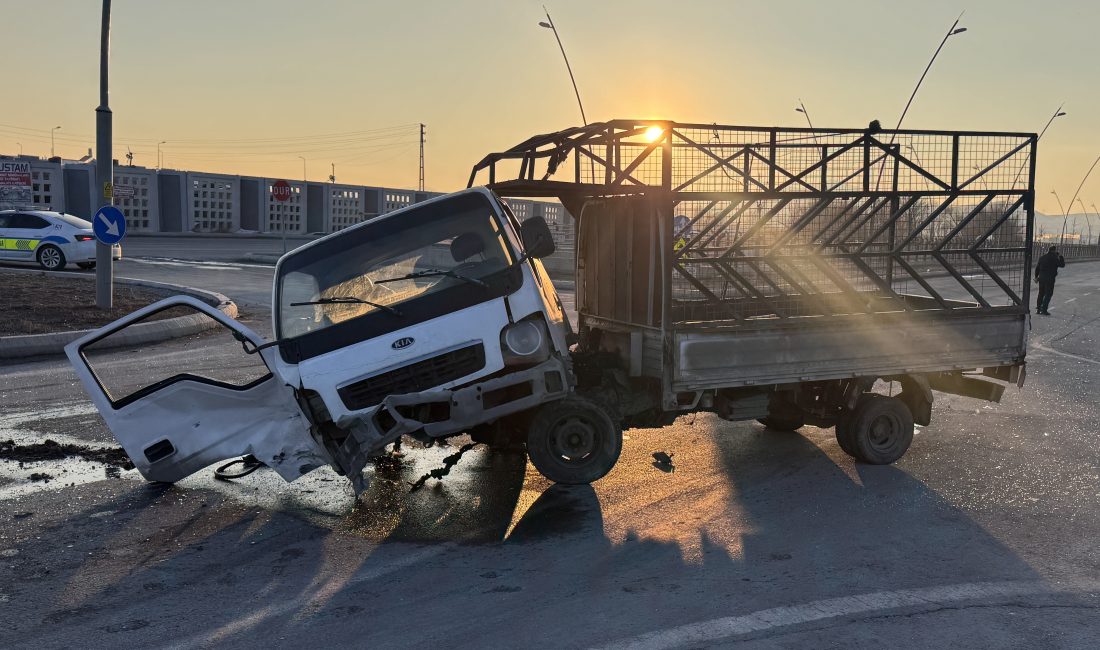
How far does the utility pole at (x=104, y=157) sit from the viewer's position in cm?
1661

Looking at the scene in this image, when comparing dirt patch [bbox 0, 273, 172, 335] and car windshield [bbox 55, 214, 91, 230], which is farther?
car windshield [bbox 55, 214, 91, 230]

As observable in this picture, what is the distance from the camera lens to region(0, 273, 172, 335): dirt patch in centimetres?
1482

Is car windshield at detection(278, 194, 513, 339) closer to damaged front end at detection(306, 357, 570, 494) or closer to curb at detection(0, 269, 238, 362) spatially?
damaged front end at detection(306, 357, 570, 494)

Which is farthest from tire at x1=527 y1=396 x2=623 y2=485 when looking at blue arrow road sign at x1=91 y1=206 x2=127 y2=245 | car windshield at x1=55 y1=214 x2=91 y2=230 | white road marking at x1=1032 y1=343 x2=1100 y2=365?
car windshield at x1=55 y1=214 x2=91 y2=230

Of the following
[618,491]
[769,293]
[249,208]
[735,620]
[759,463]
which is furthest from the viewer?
[249,208]

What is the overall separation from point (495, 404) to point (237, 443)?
1.63 metres

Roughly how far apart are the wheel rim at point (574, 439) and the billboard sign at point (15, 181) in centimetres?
2448

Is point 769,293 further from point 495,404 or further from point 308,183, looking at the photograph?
point 308,183

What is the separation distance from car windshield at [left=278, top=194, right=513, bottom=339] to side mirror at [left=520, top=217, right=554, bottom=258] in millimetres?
142

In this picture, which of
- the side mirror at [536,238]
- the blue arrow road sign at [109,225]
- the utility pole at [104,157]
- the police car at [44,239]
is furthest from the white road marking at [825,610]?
the police car at [44,239]

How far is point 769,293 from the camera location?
8.41 m

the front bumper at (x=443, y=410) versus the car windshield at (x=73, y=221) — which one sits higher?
the car windshield at (x=73, y=221)

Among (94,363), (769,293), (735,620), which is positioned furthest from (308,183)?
(735,620)

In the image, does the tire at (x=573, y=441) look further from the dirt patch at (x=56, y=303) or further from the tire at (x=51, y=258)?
the tire at (x=51, y=258)
